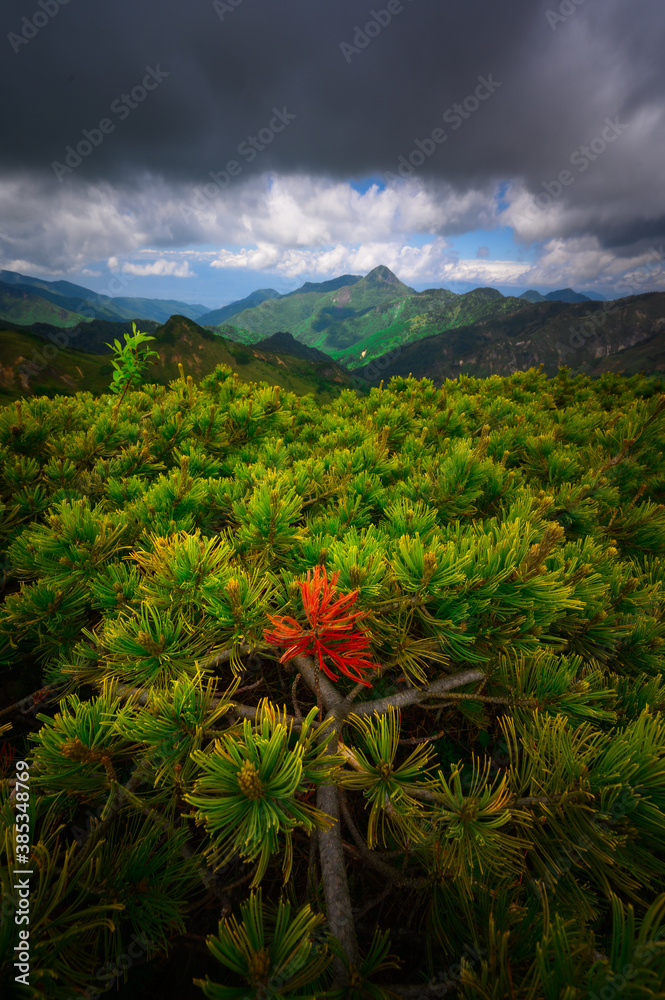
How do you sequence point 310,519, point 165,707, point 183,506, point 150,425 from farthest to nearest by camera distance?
point 150,425 → point 310,519 → point 183,506 → point 165,707

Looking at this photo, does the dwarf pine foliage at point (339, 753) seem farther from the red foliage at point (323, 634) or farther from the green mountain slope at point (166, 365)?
the green mountain slope at point (166, 365)

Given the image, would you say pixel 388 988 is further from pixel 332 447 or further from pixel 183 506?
pixel 332 447

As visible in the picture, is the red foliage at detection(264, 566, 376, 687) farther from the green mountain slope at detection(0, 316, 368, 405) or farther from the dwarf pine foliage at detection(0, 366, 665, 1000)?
the green mountain slope at detection(0, 316, 368, 405)

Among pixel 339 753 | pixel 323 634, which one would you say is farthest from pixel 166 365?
pixel 339 753

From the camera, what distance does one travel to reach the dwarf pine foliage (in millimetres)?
1024

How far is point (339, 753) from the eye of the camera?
50.6 inches

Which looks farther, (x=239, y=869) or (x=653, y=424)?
(x=653, y=424)

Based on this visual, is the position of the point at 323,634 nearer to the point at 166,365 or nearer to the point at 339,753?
the point at 339,753

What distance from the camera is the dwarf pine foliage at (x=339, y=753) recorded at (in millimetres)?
1024

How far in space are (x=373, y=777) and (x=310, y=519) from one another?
1527 millimetres

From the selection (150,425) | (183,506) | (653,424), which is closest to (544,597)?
(183,506)

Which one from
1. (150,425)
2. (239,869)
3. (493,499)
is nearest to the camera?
(239,869)

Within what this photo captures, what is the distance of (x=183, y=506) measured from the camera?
2.32 meters

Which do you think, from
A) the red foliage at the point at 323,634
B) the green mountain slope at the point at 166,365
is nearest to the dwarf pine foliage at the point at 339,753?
the red foliage at the point at 323,634
